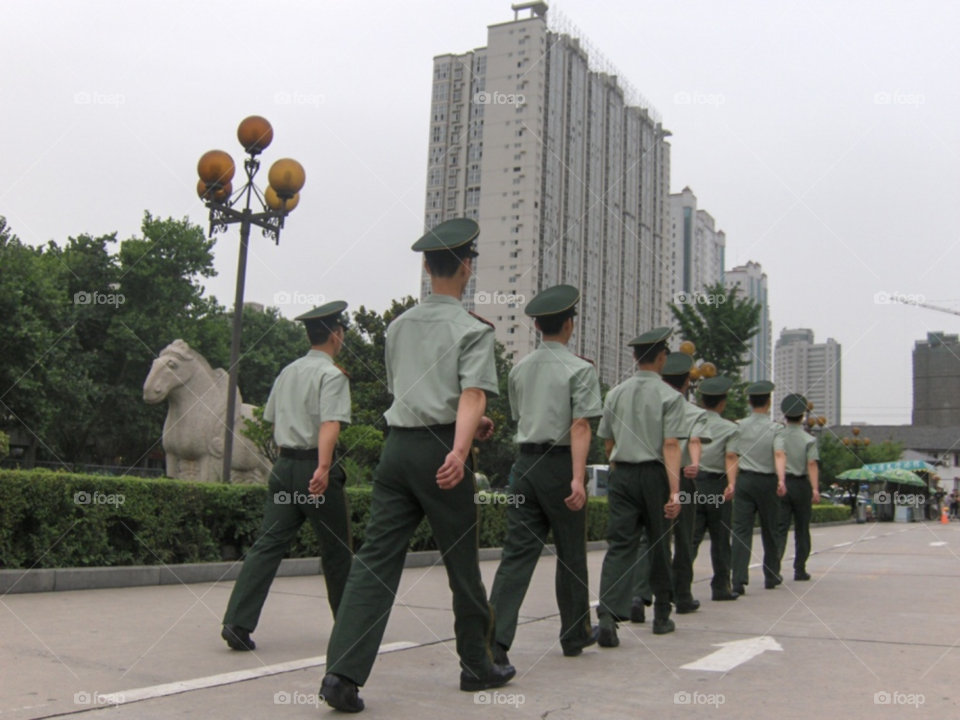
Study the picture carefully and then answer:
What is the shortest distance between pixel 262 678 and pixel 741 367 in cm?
2393

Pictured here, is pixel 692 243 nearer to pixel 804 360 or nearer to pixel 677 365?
pixel 804 360

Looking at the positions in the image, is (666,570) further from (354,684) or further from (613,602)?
(354,684)

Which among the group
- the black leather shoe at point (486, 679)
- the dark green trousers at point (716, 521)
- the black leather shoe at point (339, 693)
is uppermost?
the dark green trousers at point (716, 521)

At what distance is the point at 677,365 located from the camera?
7297 mm

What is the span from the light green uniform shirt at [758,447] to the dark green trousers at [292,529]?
17.1ft

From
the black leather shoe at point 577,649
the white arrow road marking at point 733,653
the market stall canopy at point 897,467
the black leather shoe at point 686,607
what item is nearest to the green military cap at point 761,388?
the black leather shoe at point 686,607

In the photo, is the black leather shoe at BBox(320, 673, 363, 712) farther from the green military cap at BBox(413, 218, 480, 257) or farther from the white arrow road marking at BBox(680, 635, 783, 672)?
the white arrow road marking at BBox(680, 635, 783, 672)

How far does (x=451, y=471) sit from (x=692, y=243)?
94.7m

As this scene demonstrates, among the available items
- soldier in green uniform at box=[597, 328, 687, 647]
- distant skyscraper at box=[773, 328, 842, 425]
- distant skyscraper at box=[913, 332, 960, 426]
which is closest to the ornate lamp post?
soldier in green uniform at box=[597, 328, 687, 647]

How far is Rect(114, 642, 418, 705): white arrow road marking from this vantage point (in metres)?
3.98

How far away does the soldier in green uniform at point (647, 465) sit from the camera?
20.3 feet

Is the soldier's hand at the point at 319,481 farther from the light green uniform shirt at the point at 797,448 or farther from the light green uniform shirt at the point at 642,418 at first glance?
the light green uniform shirt at the point at 797,448

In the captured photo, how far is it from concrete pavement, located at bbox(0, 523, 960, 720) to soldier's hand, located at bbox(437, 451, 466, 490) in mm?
909

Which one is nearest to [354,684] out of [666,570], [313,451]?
[313,451]
